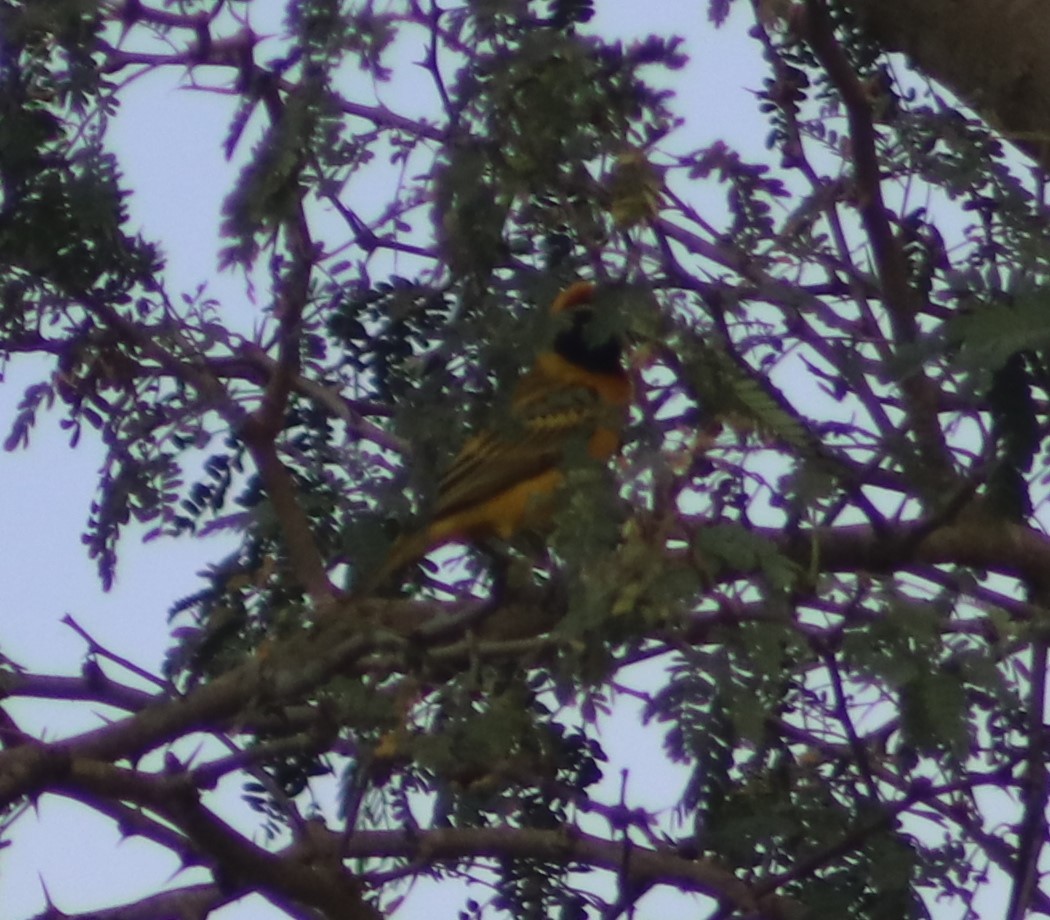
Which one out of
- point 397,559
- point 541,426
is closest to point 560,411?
point 541,426

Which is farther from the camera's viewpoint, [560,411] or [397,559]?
[397,559]

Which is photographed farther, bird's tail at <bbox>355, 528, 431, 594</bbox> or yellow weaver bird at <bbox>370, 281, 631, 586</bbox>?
bird's tail at <bbox>355, 528, 431, 594</bbox>

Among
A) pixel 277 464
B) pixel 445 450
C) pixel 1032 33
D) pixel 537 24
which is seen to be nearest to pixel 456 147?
pixel 537 24

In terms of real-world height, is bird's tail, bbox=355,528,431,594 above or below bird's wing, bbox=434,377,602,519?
above

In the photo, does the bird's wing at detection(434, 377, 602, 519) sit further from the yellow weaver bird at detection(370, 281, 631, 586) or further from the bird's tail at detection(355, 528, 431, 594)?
the bird's tail at detection(355, 528, 431, 594)

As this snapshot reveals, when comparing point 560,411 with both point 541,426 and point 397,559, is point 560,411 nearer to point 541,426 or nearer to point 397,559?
point 541,426

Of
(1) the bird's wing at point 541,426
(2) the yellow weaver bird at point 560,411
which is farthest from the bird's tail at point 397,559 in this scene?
(1) the bird's wing at point 541,426

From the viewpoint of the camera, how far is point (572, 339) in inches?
102

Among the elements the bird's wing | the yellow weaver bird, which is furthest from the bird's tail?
the bird's wing

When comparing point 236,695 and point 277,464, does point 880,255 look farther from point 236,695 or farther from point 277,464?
point 236,695

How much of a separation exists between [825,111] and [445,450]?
5.11ft

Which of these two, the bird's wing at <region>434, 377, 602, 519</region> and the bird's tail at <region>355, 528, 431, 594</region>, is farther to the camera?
the bird's tail at <region>355, 528, 431, 594</region>

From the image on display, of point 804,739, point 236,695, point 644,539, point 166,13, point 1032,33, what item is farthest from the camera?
point 1032,33

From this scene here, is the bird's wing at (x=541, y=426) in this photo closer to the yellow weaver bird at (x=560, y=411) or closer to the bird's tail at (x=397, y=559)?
the yellow weaver bird at (x=560, y=411)
